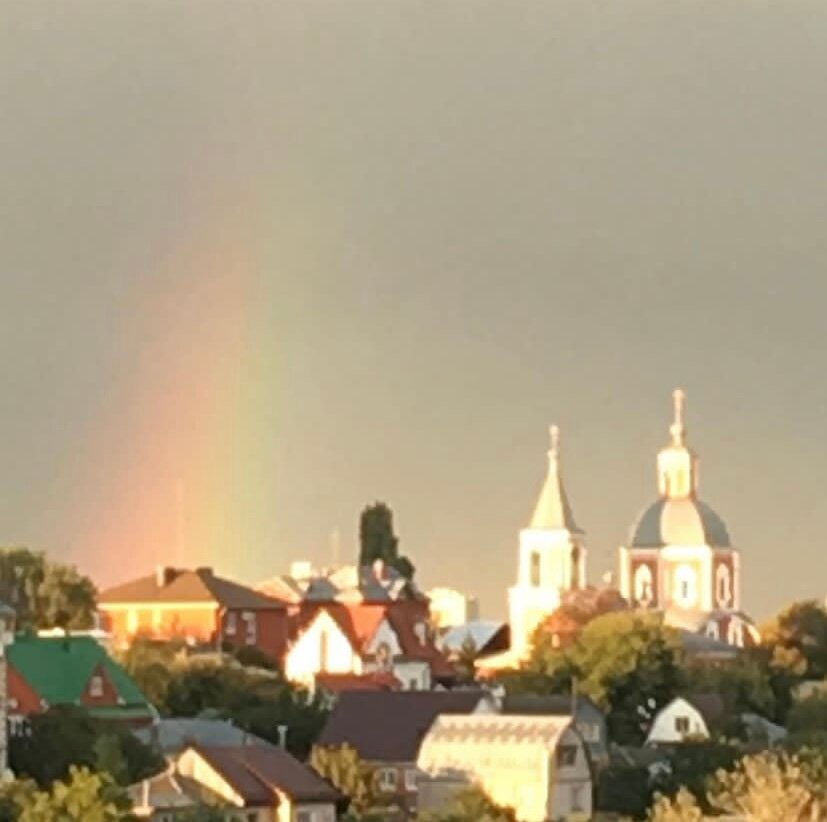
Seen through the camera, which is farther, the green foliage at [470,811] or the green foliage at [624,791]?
the green foliage at [624,791]

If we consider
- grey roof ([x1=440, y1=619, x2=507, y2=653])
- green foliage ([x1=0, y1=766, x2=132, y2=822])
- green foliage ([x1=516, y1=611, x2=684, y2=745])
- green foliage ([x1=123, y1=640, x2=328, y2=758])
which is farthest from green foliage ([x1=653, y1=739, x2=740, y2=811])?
grey roof ([x1=440, y1=619, x2=507, y2=653])

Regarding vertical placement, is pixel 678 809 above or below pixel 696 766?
below

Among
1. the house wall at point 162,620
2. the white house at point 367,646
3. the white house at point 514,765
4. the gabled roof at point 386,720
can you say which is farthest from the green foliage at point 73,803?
the house wall at point 162,620

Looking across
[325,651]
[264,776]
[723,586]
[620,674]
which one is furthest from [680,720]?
[723,586]

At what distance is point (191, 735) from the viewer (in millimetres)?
58750

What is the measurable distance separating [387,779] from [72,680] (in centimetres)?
624

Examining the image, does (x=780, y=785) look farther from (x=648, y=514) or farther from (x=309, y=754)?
(x=648, y=514)

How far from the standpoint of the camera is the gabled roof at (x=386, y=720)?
62.4 metres

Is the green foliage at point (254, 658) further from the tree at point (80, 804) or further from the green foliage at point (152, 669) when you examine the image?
the tree at point (80, 804)

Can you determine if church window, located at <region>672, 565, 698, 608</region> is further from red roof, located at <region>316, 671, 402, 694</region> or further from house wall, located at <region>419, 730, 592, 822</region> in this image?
house wall, located at <region>419, 730, 592, 822</region>

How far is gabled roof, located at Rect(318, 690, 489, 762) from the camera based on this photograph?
62.4 meters

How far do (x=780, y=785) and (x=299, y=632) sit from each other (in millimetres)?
39138

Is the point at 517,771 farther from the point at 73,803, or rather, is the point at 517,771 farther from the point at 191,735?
the point at 73,803

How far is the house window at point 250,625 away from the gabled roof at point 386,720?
985 inches
